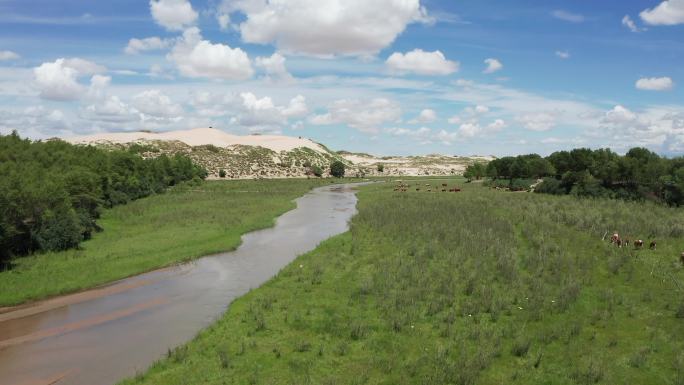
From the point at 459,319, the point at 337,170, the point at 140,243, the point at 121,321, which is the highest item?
the point at 337,170

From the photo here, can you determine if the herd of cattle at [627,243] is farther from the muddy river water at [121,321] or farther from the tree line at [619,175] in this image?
the tree line at [619,175]

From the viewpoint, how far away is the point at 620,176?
258 feet

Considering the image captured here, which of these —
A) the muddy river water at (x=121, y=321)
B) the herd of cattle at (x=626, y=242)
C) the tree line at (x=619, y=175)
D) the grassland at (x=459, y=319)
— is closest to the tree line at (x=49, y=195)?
the muddy river water at (x=121, y=321)

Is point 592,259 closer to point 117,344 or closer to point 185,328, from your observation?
point 185,328

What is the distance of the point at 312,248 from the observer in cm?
4609

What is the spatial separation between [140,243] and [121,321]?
20646 millimetres

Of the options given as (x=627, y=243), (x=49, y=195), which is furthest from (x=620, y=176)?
(x=49, y=195)

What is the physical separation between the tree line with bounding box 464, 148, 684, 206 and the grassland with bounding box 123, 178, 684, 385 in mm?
34778

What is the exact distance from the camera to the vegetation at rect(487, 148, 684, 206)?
69.8 m

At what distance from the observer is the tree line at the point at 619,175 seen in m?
69.9

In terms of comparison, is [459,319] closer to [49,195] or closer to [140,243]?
[140,243]

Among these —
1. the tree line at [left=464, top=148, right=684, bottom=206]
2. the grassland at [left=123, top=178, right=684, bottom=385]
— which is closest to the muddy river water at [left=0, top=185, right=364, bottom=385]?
the grassland at [left=123, top=178, right=684, bottom=385]

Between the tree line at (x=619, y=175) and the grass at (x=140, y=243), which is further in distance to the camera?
the tree line at (x=619, y=175)

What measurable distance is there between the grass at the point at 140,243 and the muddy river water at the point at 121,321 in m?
1.63
